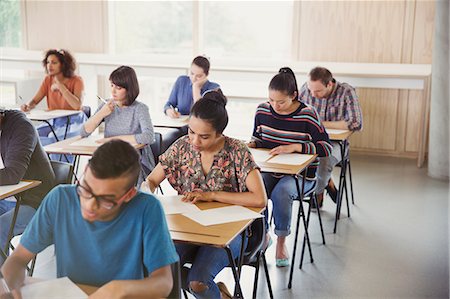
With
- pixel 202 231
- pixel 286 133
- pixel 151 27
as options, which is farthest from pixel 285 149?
pixel 151 27

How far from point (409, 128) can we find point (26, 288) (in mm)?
6315

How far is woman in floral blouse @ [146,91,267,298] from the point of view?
112 inches

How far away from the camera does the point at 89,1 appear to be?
8.78 meters

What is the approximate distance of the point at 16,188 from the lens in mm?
2980

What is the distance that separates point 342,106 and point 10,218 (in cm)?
301

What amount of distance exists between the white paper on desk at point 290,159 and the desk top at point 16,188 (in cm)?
142

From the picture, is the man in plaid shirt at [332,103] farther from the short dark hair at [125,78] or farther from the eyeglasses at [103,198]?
the eyeglasses at [103,198]

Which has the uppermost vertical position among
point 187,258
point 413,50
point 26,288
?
point 413,50

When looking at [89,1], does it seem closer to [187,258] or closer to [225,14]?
[225,14]

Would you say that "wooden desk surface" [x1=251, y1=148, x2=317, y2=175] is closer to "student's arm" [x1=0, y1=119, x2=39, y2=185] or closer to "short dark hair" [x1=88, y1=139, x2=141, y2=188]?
"student's arm" [x1=0, y1=119, x2=39, y2=185]

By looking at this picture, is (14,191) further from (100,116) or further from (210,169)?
(100,116)

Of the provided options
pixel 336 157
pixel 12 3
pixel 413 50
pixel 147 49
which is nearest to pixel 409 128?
pixel 413 50

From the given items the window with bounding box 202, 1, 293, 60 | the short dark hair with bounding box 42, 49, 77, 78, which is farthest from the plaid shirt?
the window with bounding box 202, 1, 293, 60

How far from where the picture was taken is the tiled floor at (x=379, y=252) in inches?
145
